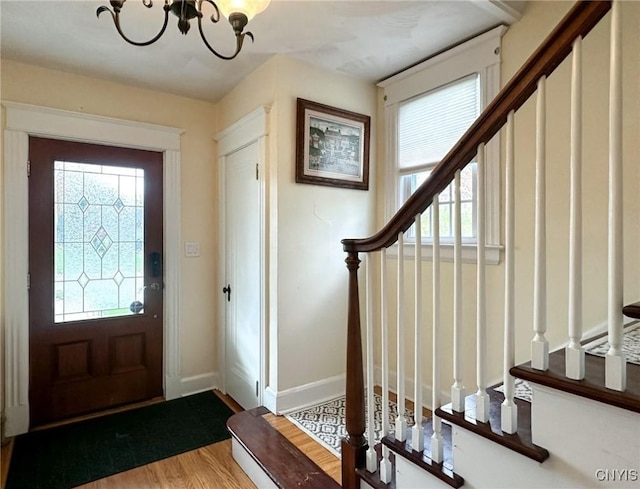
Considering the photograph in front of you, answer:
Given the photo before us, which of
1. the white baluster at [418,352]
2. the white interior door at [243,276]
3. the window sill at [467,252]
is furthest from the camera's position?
the white interior door at [243,276]

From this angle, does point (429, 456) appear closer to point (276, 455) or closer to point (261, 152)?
point (276, 455)

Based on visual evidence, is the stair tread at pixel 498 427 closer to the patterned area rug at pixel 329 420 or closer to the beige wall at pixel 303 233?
the patterned area rug at pixel 329 420

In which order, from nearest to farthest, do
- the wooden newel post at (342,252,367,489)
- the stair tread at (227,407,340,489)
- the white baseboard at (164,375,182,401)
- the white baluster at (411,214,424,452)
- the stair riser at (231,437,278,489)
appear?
the white baluster at (411,214,424,452) < the wooden newel post at (342,252,367,489) < the stair tread at (227,407,340,489) < the stair riser at (231,437,278,489) < the white baseboard at (164,375,182,401)

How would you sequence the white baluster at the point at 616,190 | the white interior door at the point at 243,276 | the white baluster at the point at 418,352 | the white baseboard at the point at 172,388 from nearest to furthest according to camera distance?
the white baluster at the point at 616,190 → the white baluster at the point at 418,352 → the white interior door at the point at 243,276 → the white baseboard at the point at 172,388

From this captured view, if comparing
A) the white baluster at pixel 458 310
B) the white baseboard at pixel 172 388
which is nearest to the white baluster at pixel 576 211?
the white baluster at pixel 458 310

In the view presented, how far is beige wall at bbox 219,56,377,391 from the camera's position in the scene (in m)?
2.44

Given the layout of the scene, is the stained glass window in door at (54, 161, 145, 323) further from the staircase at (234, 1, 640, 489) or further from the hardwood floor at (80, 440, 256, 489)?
the staircase at (234, 1, 640, 489)

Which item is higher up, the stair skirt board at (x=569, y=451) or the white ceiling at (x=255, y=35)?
the white ceiling at (x=255, y=35)

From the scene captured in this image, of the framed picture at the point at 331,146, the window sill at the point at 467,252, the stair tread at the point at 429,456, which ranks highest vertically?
the framed picture at the point at 331,146

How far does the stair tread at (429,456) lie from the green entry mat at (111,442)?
147 centimetres

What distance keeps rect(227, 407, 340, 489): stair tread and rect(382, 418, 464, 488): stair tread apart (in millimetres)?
516

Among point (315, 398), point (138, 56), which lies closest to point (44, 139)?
point (138, 56)

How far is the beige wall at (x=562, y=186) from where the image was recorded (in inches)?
65.7

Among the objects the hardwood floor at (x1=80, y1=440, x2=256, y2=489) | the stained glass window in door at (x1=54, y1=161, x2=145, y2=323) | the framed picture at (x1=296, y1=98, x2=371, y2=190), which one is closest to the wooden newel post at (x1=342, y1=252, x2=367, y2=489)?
the hardwood floor at (x1=80, y1=440, x2=256, y2=489)
